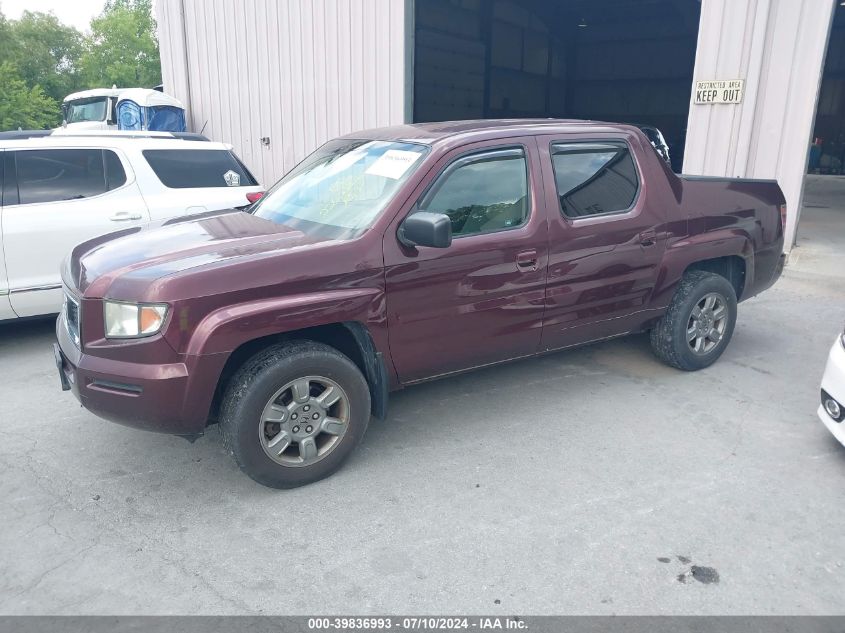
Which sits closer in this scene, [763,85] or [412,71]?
[763,85]

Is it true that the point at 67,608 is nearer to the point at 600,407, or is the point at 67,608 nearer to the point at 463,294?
the point at 463,294

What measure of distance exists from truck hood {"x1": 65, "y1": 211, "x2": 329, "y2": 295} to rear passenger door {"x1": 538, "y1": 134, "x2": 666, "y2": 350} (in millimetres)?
1598

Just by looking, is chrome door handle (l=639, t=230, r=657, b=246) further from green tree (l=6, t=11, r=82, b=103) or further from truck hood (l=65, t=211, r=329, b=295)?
green tree (l=6, t=11, r=82, b=103)

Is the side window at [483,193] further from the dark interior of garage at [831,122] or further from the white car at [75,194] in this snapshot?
the dark interior of garage at [831,122]

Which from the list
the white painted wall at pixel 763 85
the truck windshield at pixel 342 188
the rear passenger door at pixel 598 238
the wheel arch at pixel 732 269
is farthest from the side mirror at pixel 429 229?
the white painted wall at pixel 763 85

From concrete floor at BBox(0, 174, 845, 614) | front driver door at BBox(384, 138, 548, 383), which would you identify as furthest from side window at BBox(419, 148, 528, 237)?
concrete floor at BBox(0, 174, 845, 614)

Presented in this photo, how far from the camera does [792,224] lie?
27.6ft

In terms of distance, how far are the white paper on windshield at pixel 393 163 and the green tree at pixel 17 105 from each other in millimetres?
35940

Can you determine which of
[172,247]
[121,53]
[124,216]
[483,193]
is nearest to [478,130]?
[483,193]

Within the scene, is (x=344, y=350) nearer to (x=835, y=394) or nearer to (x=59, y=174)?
(x=835, y=394)

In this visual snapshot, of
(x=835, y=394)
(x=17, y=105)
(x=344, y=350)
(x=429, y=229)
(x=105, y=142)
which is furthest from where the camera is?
(x=17, y=105)

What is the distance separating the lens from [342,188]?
157 inches

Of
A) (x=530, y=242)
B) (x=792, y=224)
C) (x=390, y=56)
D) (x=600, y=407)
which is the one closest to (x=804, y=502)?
(x=600, y=407)

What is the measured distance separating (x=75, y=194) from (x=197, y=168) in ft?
3.88
